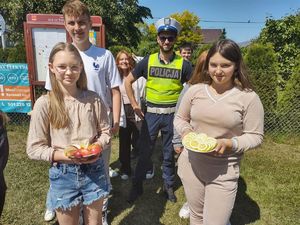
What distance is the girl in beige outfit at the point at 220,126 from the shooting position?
203cm

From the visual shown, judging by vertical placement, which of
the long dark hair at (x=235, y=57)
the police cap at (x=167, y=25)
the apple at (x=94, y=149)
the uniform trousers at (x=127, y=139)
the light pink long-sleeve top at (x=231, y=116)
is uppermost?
the police cap at (x=167, y=25)

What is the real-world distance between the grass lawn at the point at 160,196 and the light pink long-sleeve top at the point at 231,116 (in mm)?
1582

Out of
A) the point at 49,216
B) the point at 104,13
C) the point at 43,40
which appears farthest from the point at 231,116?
the point at 104,13

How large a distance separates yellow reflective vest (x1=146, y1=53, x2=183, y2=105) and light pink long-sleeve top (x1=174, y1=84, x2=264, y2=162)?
43.8 inches

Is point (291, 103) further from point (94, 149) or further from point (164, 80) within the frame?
point (94, 149)

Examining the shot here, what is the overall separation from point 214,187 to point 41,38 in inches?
196

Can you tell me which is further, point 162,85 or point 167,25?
point 162,85

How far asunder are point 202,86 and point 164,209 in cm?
191

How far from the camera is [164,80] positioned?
11.0 ft

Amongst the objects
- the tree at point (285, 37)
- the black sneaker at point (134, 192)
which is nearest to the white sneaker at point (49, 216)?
the black sneaker at point (134, 192)

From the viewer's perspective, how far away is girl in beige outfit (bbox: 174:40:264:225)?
2.03m

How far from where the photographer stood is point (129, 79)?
3.54 m

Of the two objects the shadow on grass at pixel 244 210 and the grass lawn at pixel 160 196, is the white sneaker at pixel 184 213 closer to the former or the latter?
the grass lawn at pixel 160 196

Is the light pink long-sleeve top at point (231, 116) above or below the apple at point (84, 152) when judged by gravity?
above
